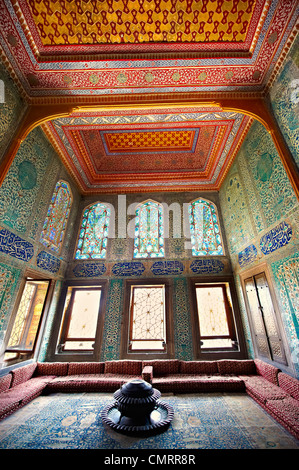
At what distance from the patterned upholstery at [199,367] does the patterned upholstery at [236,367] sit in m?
0.12

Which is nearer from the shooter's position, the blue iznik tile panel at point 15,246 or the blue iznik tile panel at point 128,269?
the blue iznik tile panel at point 15,246

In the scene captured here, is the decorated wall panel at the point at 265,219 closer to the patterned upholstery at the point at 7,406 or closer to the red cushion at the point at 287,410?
the red cushion at the point at 287,410

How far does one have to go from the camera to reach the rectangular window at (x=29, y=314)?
159 inches

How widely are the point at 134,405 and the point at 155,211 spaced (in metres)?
4.44

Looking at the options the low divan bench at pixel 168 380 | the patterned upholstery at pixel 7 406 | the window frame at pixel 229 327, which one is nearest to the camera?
the patterned upholstery at pixel 7 406

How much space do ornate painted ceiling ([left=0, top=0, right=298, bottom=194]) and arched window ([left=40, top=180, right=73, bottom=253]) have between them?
991 millimetres

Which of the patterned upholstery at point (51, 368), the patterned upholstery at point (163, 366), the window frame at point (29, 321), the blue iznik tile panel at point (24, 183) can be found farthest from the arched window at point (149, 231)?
the patterned upholstery at point (51, 368)

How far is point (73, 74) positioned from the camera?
3.32m

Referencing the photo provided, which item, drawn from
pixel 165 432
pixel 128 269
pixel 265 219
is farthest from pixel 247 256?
pixel 165 432

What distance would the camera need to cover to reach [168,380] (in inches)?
142

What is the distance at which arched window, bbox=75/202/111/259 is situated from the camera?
5.36m
